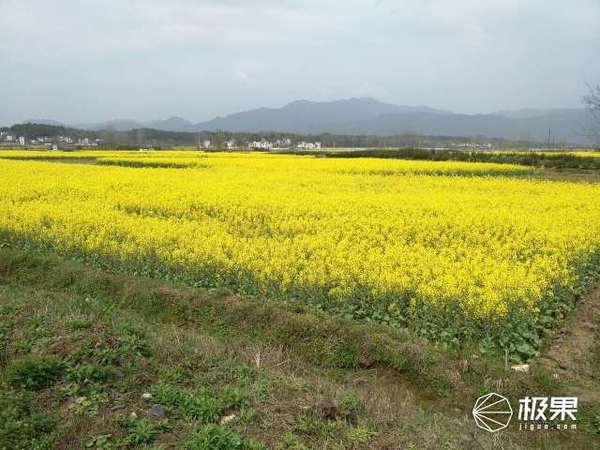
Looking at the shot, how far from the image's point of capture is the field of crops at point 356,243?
7.34 metres

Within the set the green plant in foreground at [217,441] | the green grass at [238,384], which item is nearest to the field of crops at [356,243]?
the green grass at [238,384]

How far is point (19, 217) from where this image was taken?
42.5 ft

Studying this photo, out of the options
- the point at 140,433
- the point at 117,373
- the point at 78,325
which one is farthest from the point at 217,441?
the point at 78,325

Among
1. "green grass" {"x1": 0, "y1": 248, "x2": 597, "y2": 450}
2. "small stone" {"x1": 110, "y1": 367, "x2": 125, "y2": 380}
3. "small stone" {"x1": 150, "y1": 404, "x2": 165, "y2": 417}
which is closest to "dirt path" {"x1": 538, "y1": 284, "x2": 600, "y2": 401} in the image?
"green grass" {"x1": 0, "y1": 248, "x2": 597, "y2": 450}

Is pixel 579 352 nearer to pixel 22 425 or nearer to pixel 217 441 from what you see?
pixel 217 441

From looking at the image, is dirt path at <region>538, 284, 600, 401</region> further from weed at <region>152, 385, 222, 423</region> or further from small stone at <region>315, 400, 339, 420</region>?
weed at <region>152, 385, 222, 423</region>

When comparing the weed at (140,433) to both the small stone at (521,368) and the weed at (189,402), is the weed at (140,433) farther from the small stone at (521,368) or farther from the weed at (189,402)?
the small stone at (521,368)

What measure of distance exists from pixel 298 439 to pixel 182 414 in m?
1.02

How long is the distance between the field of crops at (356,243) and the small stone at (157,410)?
3.57 metres

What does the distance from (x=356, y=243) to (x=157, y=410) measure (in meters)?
7.07

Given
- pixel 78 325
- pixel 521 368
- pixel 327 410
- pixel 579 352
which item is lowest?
pixel 579 352

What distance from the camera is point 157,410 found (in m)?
4.26

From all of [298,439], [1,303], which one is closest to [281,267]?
[1,303]

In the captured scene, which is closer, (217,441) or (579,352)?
(217,441)
